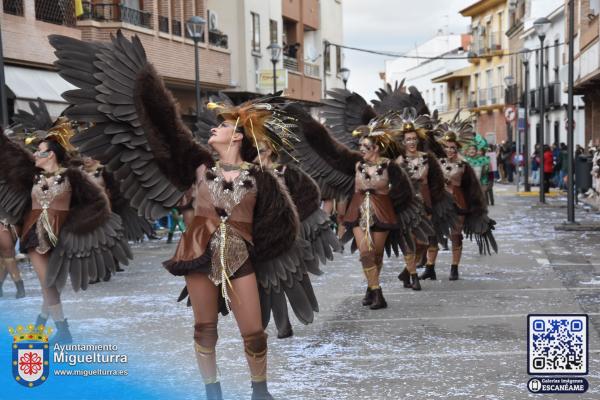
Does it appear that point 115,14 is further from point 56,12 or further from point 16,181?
point 16,181

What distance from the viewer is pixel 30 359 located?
6.46 m

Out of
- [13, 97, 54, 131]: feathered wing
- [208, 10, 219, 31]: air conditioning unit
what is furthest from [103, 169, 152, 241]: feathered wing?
[208, 10, 219, 31]: air conditioning unit

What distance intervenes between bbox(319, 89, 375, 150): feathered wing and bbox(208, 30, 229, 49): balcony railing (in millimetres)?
20053

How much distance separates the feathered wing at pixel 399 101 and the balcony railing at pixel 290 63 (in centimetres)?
2704

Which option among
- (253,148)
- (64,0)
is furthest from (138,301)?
(64,0)

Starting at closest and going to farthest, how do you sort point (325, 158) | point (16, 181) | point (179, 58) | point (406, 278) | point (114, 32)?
point (16, 181)
point (325, 158)
point (406, 278)
point (114, 32)
point (179, 58)

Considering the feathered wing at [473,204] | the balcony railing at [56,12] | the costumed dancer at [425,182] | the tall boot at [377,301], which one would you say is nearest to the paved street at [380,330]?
the tall boot at [377,301]

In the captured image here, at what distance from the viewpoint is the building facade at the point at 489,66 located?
64.2 meters

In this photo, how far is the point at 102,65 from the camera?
6074 mm

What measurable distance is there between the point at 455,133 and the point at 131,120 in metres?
7.95

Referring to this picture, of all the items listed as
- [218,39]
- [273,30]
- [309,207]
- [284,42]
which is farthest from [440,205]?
[284,42]

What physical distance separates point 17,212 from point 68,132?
936 mm

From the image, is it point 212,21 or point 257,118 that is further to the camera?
point 212,21

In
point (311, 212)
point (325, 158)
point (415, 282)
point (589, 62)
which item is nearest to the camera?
point (311, 212)
